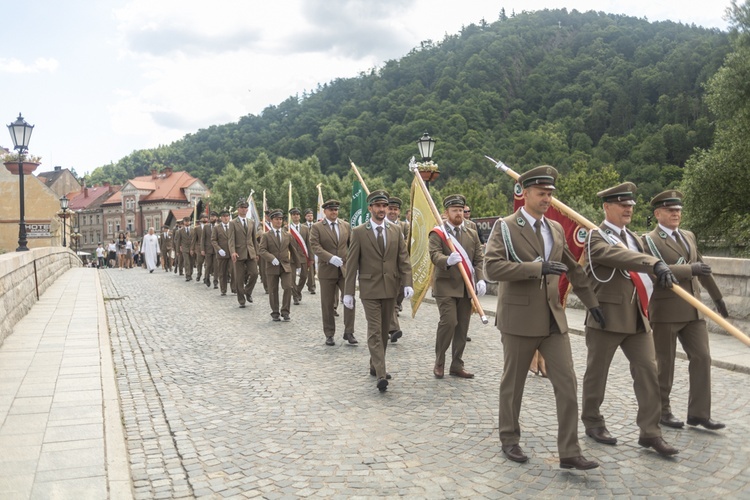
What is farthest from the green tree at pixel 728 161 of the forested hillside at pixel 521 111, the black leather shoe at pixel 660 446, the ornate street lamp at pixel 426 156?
the forested hillside at pixel 521 111

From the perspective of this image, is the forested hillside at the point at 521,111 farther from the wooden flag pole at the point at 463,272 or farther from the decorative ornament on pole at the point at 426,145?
the wooden flag pole at the point at 463,272

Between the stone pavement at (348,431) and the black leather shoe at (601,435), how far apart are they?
7 centimetres

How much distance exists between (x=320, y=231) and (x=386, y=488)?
7094 mm

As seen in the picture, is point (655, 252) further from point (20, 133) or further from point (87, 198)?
point (87, 198)

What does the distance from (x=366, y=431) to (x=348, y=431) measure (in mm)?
156

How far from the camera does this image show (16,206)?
1764 inches

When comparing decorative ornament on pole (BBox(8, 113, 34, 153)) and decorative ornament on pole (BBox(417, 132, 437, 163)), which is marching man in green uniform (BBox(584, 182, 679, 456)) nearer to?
decorative ornament on pole (BBox(417, 132, 437, 163))

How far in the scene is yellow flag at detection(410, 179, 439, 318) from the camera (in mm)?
8695

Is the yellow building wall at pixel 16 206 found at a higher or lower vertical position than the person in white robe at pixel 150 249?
higher

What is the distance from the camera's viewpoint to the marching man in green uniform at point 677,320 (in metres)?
5.34

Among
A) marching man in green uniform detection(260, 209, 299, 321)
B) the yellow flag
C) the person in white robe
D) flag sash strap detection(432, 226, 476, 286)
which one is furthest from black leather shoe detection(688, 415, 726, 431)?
the person in white robe

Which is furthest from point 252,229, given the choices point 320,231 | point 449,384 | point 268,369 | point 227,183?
point 227,183

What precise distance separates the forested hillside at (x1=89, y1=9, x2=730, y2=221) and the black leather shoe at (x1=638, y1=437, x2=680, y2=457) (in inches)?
2396

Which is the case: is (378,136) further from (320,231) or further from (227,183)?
(320,231)
